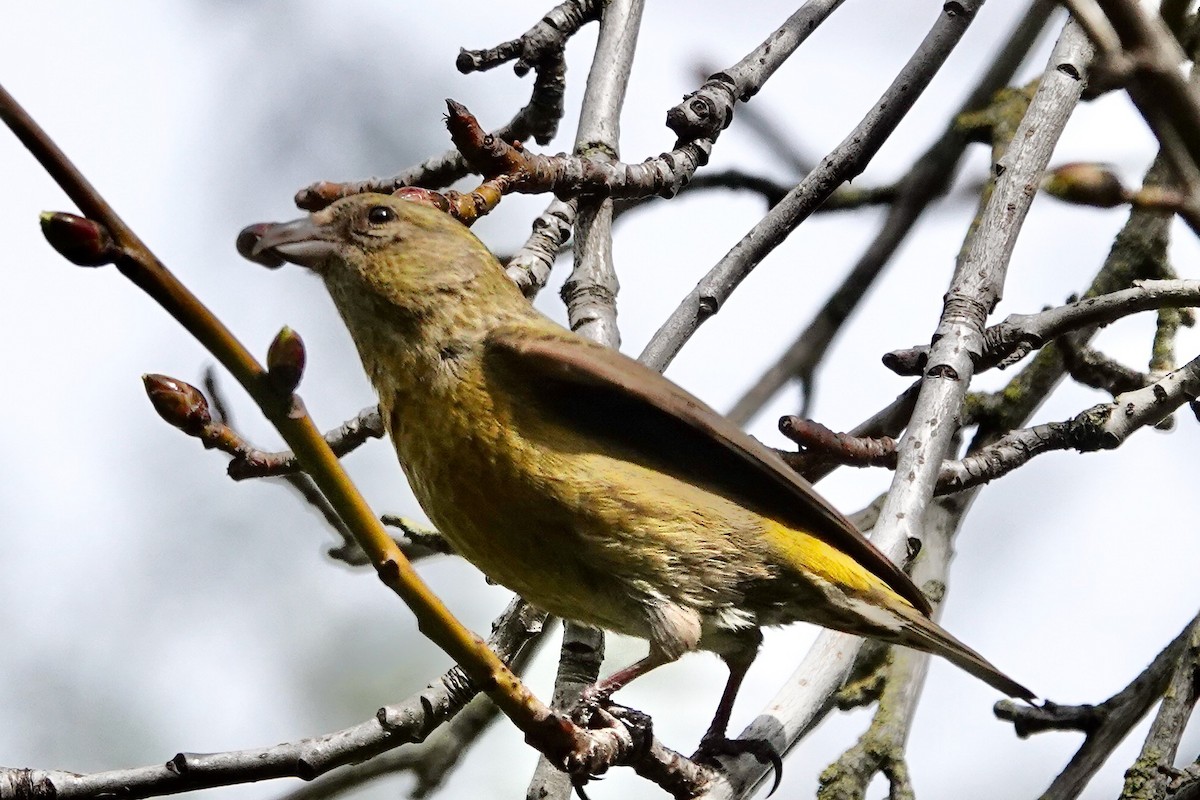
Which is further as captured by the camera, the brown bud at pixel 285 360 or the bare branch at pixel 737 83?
the bare branch at pixel 737 83

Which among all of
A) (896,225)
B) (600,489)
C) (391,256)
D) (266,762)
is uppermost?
(896,225)

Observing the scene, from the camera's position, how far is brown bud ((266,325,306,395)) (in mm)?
1910

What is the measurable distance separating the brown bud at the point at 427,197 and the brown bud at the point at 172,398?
1.72 meters

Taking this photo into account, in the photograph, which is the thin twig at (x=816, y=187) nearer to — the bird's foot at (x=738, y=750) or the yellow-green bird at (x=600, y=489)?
the yellow-green bird at (x=600, y=489)

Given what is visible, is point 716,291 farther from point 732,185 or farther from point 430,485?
point 732,185

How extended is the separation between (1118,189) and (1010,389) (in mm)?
3475

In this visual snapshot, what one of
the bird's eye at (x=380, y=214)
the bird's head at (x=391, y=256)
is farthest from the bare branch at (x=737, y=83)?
the bird's eye at (x=380, y=214)

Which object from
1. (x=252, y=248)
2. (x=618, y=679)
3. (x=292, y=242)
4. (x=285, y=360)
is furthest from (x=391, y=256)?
(x=285, y=360)

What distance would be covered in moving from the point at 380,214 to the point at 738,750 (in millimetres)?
1936

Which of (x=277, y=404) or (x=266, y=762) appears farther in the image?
(x=266, y=762)

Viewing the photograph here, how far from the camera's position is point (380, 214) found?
4.30m

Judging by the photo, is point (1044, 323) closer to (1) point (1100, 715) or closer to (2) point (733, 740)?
(1) point (1100, 715)

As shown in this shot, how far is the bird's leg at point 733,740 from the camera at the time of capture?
3641mm

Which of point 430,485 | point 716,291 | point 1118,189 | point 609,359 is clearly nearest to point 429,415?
point 430,485
